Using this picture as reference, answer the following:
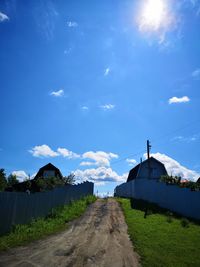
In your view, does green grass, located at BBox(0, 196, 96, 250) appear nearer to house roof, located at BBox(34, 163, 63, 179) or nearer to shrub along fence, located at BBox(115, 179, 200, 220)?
shrub along fence, located at BBox(115, 179, 200, 220)

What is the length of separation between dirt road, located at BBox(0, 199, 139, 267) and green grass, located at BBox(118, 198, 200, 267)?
481mm

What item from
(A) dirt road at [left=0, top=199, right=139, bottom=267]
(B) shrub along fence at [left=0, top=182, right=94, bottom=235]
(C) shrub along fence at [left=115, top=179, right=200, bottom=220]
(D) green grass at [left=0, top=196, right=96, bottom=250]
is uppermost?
(C) shrub along fence at [left=115, top=179, right=200, bottom=220]

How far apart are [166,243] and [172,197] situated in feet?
43.9

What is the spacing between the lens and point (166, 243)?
11.1 metres

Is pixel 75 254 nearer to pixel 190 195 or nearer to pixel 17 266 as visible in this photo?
pixel 17 266

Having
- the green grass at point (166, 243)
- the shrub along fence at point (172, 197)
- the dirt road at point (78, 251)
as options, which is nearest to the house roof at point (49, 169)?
the shrub along fence at point (172, 197)

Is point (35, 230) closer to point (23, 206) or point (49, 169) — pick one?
point (23, 206)

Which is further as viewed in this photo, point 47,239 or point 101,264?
point 47,239

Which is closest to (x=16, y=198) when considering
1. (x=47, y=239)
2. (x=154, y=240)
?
(x=47, y=239)

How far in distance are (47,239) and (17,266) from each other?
165 inches

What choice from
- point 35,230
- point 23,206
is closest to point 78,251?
point 35,230

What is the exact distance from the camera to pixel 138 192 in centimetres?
3672

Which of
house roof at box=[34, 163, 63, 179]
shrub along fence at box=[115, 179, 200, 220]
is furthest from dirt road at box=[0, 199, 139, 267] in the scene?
house roof at box=[34, 163, 63, 179]

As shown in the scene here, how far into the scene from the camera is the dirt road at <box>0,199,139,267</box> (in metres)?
8.09
